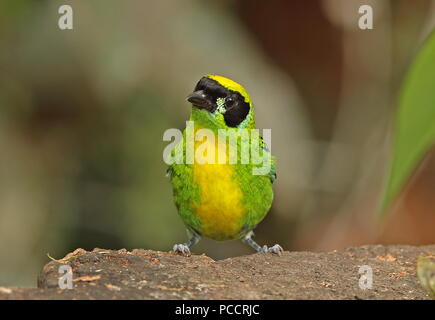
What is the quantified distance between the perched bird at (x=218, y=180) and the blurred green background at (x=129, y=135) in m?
1.67

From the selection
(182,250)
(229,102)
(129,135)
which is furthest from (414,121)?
(129,135)

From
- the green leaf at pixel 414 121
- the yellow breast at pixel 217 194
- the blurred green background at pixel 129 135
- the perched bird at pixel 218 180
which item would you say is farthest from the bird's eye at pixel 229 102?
the green leaf at pixel 414 121

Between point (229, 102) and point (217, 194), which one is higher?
point (229, 102)

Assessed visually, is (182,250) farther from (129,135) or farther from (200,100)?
(129,135)

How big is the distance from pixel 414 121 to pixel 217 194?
8.14 feet

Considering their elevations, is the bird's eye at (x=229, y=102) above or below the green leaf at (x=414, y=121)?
below

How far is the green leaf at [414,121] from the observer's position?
809 mm

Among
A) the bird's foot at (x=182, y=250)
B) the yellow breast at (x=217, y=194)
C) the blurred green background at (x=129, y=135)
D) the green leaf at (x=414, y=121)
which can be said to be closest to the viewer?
the green leaf at (x=414, y=121)

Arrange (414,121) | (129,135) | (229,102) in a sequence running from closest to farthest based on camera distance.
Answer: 1. (414,121)
2. (229,102)
3. (129,135)

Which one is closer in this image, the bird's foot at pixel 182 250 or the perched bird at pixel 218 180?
the bird's foot at pixel 182 250

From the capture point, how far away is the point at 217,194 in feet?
10.8

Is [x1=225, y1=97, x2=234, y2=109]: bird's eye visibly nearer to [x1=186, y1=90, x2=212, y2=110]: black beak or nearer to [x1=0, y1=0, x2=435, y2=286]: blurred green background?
[x1=186, y1=90, x2=212, y2=110]: black beak

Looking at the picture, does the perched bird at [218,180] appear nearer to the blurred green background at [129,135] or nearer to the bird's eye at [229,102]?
the bird's eye at [229,102]

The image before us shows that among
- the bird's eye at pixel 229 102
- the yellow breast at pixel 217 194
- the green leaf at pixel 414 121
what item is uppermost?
the green leaf at pixel 414 121
